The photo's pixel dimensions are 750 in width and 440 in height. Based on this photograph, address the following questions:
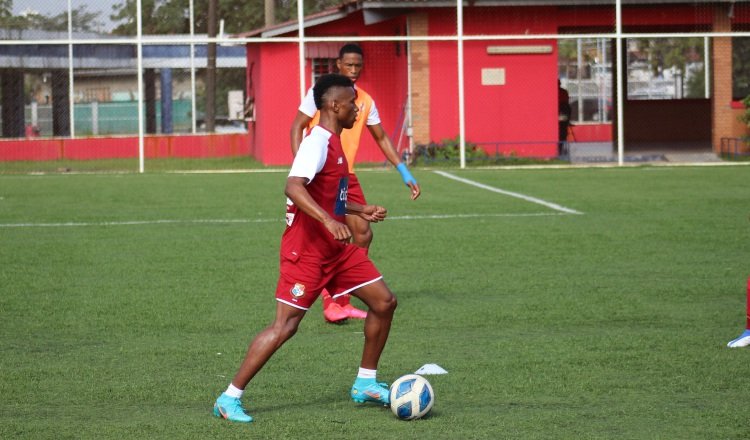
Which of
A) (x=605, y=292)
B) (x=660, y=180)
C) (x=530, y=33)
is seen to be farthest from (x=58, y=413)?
(x=530, y=33)

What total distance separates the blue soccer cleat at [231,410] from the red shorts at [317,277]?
54cm

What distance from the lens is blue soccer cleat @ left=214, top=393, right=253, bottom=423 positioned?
233 inches

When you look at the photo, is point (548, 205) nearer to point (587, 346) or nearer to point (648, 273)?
point (648, 273)

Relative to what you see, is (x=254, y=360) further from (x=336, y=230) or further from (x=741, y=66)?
(x=741, y=66)

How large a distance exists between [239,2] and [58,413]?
2795 centimetres

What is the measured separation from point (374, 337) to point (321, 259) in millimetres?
523

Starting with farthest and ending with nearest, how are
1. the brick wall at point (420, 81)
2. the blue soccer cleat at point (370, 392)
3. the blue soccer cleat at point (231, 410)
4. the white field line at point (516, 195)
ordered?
the brick wall at point (420, 81) < the white field line at point (516, 195) < the blue soccer cleat at point (370, 392) < the blue soccer cleat at point (231, 410)

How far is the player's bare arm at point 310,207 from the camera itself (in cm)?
572

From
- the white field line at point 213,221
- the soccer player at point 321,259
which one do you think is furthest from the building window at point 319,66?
the soccer player at point 321,259

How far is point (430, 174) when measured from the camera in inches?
953

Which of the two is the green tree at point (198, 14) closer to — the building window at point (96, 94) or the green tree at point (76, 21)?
the green tree at point (76, 21)

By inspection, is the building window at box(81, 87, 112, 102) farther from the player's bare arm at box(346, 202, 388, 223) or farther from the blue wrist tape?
the player's bare arm at box(346, 202, 388, 223)

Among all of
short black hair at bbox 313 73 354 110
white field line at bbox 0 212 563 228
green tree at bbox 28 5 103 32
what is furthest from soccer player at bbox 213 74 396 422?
green tree at bbox 28 5 103 32

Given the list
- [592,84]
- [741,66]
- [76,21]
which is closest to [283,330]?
[76,21]
